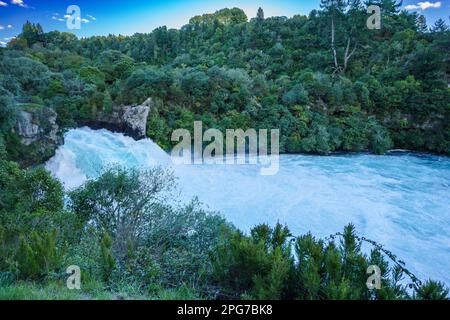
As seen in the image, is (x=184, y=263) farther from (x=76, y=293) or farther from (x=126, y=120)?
(x=126, y=120)

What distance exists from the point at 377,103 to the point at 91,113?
18785mm

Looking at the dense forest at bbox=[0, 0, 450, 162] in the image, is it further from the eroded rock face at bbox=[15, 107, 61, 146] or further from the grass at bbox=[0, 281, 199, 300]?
the grass at bbox=[0, 281, 199, 300]

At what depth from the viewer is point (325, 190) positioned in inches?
508

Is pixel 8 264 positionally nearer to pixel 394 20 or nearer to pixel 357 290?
pixel 357 290

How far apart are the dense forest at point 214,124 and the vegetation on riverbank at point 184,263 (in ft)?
0.08

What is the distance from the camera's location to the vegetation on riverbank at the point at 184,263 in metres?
3.47

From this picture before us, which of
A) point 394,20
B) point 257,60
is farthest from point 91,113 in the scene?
point 394,20

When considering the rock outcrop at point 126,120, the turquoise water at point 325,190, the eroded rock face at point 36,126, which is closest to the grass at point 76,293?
the turquoise water at point 325,190

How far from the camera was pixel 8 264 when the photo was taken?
4.40 m

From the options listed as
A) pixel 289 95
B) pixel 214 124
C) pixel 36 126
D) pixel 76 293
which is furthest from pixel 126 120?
pixel 76 293

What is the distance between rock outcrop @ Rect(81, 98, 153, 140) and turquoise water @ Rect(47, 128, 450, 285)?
1.98 ft

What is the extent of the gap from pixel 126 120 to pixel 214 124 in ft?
17.1

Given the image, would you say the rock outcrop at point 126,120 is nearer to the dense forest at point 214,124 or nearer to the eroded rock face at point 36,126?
the dense forest at point 214,124
